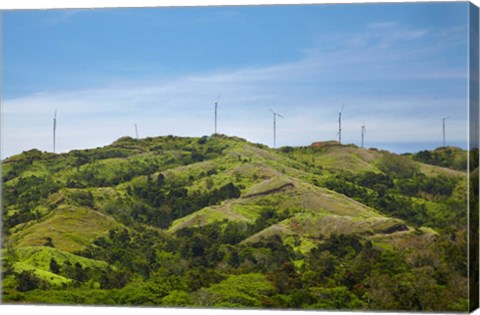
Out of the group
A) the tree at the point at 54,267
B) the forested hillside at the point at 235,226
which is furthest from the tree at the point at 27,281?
the tree at the point at 54,267

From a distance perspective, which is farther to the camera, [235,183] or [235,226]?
[235,183]

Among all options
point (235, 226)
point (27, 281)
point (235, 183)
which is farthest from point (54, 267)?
point (235, 183)

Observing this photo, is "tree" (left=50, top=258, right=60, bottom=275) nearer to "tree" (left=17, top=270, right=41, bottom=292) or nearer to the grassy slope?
the grassy slope

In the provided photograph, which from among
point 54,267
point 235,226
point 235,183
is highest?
point 235,183

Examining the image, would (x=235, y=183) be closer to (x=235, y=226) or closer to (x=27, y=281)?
(x=235, y=226)

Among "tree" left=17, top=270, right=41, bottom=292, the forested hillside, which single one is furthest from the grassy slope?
"tree" left=17, top=270, right=41, bottom=292

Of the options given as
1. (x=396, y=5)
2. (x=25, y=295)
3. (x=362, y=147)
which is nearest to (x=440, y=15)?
(x=396, y=5)

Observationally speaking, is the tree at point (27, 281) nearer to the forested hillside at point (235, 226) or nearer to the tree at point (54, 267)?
the forested hillside at point (235, 226)

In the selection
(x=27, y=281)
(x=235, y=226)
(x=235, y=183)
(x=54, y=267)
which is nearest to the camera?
(x=27, y=281)

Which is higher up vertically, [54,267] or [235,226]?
[235,226]
